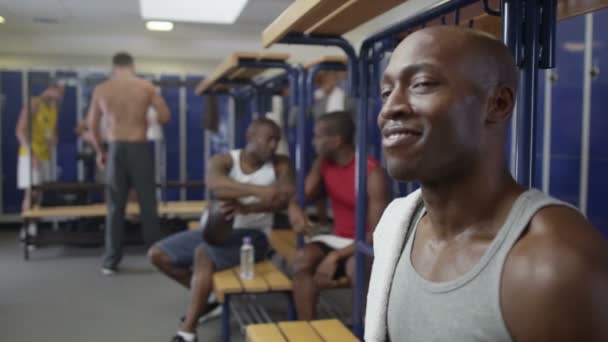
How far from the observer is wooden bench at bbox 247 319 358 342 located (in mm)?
2145

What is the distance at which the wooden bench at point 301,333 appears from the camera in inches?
84.4

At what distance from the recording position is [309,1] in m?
1.83

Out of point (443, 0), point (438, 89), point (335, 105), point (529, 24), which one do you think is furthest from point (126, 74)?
point (438, 89)

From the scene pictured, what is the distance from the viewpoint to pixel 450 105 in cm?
86

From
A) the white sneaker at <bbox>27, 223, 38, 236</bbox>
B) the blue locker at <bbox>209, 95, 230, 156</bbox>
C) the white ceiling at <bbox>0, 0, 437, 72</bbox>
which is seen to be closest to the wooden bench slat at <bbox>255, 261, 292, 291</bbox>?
the white sneaker at <bbox>27, 223, 38, 236</bbox>

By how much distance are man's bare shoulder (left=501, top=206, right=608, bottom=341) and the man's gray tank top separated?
14mm

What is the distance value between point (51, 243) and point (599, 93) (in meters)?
5.03

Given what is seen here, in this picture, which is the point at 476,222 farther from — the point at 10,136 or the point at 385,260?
the point at 10,136

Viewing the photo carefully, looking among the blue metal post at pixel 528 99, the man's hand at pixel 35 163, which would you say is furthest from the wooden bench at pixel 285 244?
the man's hand at pixel 35 163

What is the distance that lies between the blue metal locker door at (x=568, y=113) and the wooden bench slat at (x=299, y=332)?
6.42 feet

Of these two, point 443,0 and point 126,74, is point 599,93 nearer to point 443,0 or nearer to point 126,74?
point 443,0

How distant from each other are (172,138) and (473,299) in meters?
7.66

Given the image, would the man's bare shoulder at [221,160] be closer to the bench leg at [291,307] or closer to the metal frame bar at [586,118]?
the bench leg at [291,307]

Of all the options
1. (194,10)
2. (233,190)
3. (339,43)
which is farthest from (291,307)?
(194,10)
